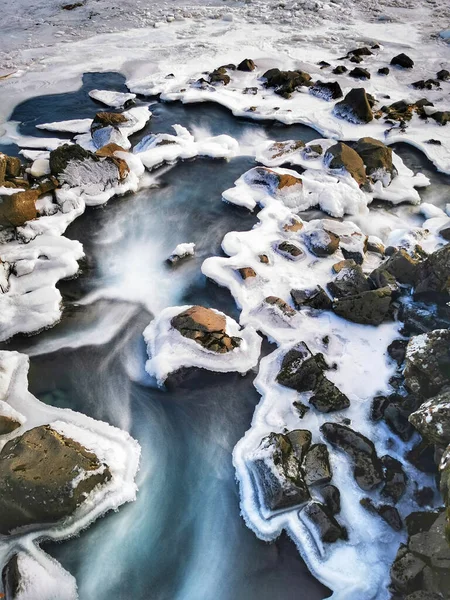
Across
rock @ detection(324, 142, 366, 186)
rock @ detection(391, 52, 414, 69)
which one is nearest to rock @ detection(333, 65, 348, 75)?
rock @ detection(391, 52, 414, 69)

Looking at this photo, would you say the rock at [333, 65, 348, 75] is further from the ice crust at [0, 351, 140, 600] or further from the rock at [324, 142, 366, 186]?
the ice crust at [0, 351, 140, 600]

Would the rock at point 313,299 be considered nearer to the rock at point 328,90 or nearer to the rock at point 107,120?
the rock at point 107,120

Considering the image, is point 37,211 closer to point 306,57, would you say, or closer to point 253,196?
point 253,196

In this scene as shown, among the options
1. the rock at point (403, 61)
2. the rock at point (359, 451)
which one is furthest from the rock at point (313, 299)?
the rock at point (403, 61)

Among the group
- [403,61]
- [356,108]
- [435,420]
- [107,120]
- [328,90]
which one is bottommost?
[435,420]

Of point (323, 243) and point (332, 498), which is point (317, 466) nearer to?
point (332, 498)

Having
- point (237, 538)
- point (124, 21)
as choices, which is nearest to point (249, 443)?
point (237, 538)

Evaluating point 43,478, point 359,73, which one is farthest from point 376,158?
point 43,478
